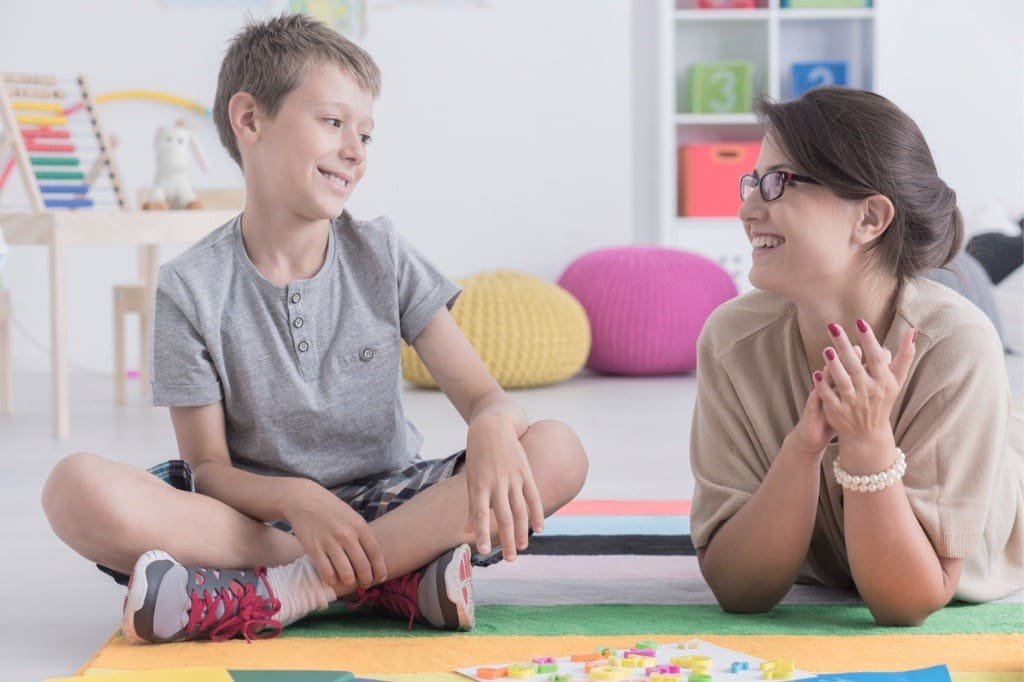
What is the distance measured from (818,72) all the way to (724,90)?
30 cm

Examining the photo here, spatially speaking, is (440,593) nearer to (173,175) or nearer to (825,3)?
(173,175)

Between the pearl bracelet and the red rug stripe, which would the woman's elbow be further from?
the red rug stripe

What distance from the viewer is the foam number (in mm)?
4266

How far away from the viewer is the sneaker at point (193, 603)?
1.20 m

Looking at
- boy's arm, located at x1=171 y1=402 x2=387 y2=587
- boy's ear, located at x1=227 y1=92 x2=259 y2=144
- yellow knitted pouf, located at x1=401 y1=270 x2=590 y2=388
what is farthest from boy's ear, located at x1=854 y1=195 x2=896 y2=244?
yellow knitted pouf, located at x1=401 y1=270 x2=590 y2=388

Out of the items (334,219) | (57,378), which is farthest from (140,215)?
(334,219)

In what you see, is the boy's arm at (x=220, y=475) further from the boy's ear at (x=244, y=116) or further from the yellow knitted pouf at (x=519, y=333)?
the yellow knitted pouf at (x=519, y=333)

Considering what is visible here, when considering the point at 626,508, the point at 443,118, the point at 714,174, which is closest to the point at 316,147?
the point at 626,508

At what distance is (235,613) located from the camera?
1.25 metres

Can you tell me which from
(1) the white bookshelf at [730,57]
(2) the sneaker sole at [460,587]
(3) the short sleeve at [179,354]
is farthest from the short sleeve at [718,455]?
(1) the white bookshelf at [730,57]

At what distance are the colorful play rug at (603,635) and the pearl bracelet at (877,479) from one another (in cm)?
14

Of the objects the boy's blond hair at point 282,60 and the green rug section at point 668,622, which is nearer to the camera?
the green rug section at point 668,622

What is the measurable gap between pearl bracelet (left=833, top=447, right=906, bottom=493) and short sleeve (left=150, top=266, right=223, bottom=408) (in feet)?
2.09

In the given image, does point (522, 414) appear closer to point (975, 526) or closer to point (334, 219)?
point (334, 219)
